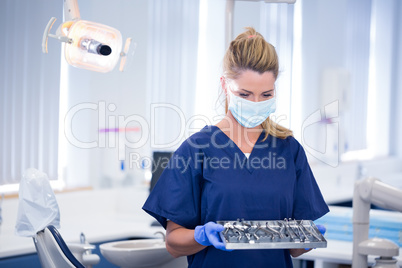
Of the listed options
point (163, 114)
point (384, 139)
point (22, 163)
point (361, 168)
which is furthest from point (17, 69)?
point (384, 139)

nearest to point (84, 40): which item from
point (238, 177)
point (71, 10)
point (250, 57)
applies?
point (71, 10)

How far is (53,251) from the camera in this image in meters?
1.79

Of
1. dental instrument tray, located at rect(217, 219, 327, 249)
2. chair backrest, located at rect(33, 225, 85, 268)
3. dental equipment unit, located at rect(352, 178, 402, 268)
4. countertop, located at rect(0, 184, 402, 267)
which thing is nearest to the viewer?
dental instrument tray, located at rect(217, 219, 327, 249)

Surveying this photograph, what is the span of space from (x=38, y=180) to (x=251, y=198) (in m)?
0.75

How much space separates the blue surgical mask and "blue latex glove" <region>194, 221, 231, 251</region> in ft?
1.21

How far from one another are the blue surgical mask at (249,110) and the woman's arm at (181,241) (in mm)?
372

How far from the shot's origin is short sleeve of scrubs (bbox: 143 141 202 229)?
1616 mm

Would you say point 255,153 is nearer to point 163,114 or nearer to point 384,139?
point 163,114

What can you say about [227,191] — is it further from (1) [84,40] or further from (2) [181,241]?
(1) [84,40]

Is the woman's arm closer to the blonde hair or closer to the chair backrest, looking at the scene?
the chair backrest

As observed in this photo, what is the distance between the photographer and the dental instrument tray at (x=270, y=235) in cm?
141

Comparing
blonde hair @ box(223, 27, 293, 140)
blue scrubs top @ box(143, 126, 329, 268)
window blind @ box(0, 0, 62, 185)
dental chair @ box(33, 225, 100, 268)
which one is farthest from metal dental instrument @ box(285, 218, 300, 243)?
window blind @ box(0, 0, 62, 185)

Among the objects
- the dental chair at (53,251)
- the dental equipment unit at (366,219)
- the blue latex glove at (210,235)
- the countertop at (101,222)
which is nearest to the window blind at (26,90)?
the countertop at (101,222)

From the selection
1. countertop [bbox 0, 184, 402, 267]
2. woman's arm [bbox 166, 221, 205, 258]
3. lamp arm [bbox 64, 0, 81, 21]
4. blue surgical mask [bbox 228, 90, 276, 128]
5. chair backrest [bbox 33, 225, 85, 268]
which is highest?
lamp arm [bbox 64, 0, 81, 21]
